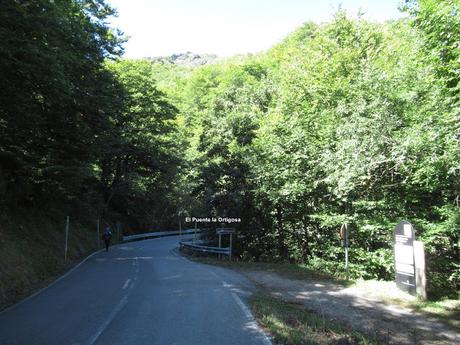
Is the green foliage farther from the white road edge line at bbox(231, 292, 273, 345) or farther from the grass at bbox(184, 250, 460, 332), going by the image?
the white road edge line at bbox(231, 292, 273, 345)

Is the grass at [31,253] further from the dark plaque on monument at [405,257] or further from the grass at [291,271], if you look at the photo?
the dark plaque on monument at [405,257]

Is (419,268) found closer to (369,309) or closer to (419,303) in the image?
(419,303)

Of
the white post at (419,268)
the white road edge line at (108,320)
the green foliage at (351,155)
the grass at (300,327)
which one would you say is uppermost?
the green foliage at (351,155)

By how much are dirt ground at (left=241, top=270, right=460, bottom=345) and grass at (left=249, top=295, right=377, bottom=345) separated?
1.82 ft

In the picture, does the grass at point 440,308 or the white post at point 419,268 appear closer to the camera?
the grass at point 440,308

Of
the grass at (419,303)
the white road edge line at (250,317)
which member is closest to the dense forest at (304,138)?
the grass at (419,303)

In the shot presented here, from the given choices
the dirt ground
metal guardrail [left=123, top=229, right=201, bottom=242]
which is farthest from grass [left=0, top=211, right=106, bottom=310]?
metal guardrail [left=123, top=229, right=201, bottom=242]

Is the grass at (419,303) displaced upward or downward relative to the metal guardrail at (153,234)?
downward

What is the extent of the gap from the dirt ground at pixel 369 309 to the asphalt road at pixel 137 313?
1540 millimetres

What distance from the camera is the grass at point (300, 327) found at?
23.7 ft

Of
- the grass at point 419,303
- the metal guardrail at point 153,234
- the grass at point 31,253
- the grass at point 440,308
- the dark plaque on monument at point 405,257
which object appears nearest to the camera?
the grass at point 440,308

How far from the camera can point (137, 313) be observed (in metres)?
9.41

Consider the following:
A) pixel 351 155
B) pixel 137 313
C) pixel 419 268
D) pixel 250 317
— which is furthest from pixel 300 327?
pixel 351 155

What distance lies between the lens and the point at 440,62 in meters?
11.5
